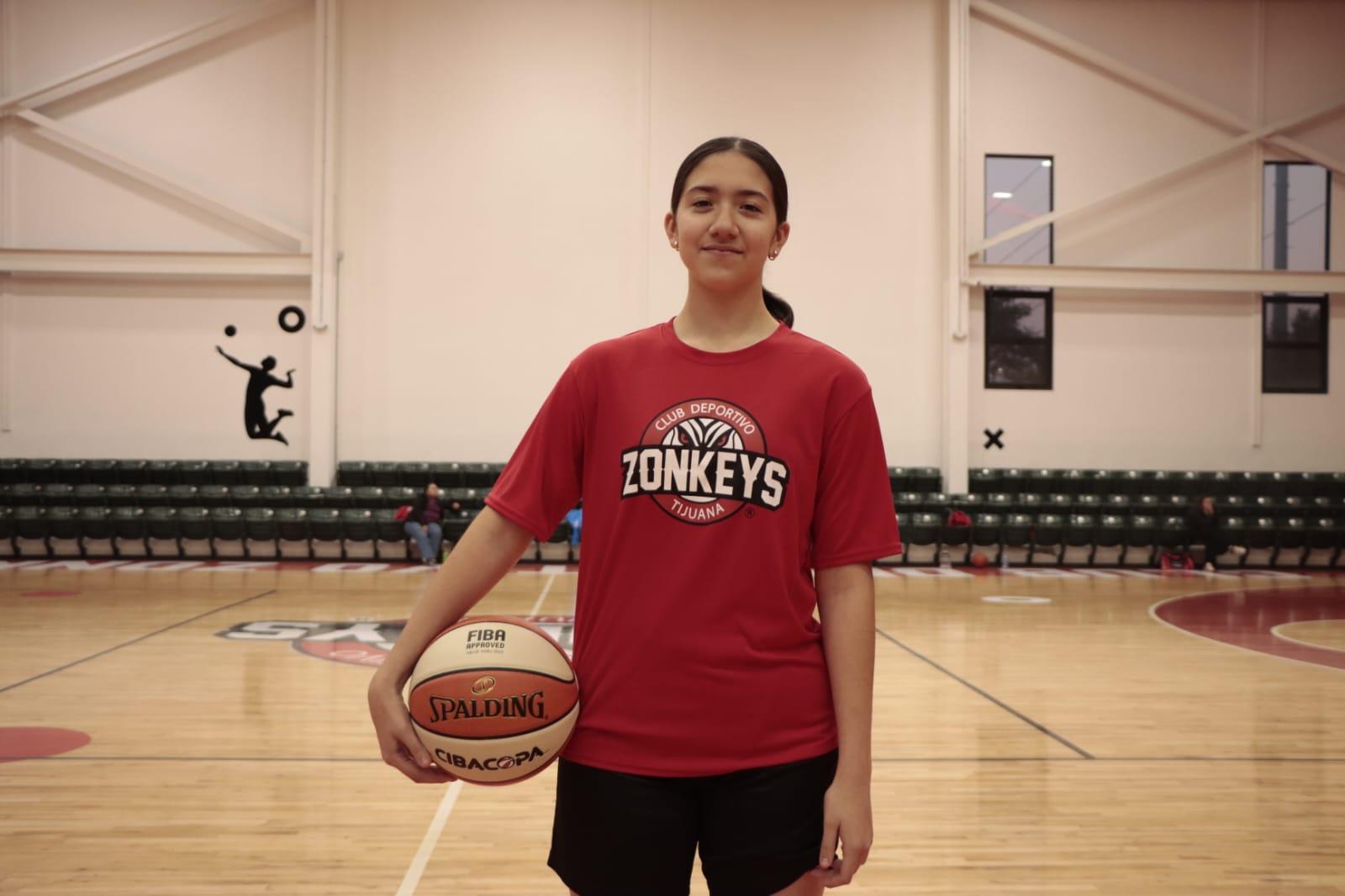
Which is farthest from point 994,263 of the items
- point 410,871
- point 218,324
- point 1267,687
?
point 410,871

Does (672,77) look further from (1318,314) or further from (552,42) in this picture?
(1318,314)

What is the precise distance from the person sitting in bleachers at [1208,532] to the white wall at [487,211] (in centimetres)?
200

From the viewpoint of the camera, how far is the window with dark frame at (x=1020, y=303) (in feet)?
47.8

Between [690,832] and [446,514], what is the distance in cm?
1196

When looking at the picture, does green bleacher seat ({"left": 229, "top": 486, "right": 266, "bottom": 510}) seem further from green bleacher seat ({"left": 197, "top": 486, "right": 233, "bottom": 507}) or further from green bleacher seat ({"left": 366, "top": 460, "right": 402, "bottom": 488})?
green bleacher seat ({"left": 366, "top": 460, "right": 402, "bottom": 488})

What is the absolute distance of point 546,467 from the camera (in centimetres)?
134

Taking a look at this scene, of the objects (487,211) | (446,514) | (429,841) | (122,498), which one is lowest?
(429,841)

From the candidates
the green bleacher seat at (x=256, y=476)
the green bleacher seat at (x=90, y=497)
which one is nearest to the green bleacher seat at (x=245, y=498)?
the green bleacher seat at (x=256, y=476)

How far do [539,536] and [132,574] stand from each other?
11.5 m

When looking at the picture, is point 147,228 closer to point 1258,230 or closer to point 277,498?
point 277,498

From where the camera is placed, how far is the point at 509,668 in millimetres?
1396

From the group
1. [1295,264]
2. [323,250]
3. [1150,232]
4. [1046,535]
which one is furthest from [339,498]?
[1295,264]

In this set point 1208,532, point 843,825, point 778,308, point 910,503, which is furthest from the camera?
point 910,503

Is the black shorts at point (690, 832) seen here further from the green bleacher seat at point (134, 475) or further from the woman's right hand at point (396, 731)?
the green bleacher seat at point (134, 475)
